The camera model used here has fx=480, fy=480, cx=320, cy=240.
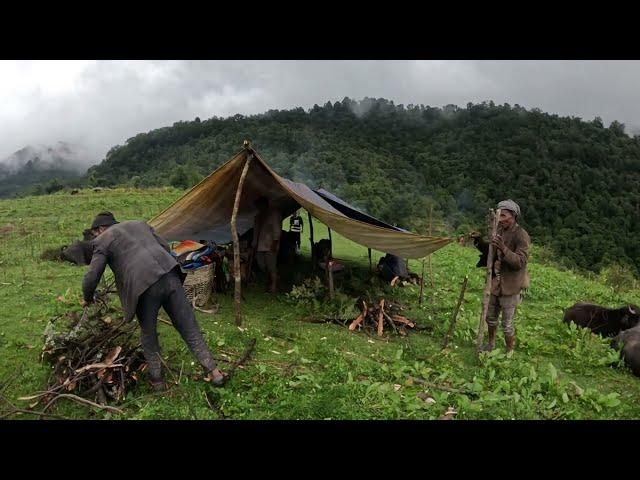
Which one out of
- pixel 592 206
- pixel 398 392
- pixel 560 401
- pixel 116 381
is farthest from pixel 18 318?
pixel 592 206

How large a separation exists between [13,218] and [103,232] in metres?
13.7

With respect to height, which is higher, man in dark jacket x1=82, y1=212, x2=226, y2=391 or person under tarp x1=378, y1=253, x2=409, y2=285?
man in dark jacket x1=82, y1=212, x2=226, y2=391

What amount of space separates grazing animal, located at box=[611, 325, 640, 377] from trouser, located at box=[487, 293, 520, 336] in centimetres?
146

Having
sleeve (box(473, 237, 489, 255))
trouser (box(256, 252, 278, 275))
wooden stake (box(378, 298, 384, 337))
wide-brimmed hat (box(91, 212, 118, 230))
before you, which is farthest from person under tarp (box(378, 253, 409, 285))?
wide-brimmed hat (box(91, 212, 118, 230))

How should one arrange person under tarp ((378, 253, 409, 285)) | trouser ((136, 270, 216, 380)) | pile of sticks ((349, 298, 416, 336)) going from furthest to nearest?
person under tarp ((378, 253, 409, 285)) < pile of sticks ((349, 298, 416, 336)) < trouser ((136, 270, 216, 380))

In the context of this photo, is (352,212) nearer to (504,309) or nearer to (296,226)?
(296,226)

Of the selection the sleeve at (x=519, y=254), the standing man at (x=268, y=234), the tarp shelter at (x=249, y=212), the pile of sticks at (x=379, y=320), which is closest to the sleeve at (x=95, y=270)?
the tarp shelter at (x=249, y=212)

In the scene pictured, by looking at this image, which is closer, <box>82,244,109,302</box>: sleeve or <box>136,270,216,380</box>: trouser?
<box>82,244,109,302</box>: sleeve

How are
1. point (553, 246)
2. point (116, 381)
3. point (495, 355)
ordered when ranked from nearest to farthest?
point (116, 381) < point (495, 355) < point (553, 246)

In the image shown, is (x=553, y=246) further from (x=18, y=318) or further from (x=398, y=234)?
(x=18, y=318)

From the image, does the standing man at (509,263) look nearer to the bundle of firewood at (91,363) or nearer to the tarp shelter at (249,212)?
the tarp shelter at (249,212)

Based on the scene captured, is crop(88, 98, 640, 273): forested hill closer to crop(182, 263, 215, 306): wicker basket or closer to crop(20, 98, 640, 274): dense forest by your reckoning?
crop(20, 98, 640, 274): dense forest

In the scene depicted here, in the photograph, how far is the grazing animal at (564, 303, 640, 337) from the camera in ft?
21.6

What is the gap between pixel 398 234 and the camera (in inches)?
260
